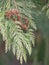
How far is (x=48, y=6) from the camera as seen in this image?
1.42 metres

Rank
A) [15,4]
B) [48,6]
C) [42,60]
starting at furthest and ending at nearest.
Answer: [42,60] → [48,6] → [15,4]

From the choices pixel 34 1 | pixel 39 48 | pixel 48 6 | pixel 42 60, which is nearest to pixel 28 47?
pixel 48 6

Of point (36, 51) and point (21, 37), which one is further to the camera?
point (36, 51)

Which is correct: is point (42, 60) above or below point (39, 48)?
below

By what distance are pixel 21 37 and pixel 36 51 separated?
3210mm

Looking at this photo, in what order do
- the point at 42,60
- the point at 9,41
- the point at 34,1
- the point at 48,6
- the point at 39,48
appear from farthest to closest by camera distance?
the point at 42,60, the point at 39,48, the point at 34,1, the point at 48,6, the point at 9,41

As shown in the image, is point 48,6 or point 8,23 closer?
point 8,23

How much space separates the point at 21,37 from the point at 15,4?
11.6 inches

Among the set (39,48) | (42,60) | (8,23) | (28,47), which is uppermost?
(8,23)

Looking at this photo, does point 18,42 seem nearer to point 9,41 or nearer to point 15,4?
point 9,41

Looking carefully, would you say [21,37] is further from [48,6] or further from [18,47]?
[48,6]

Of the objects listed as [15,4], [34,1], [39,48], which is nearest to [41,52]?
[39,48]

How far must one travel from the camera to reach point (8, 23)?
1.04 metres

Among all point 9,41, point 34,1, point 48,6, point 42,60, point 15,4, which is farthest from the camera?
point 42,60
